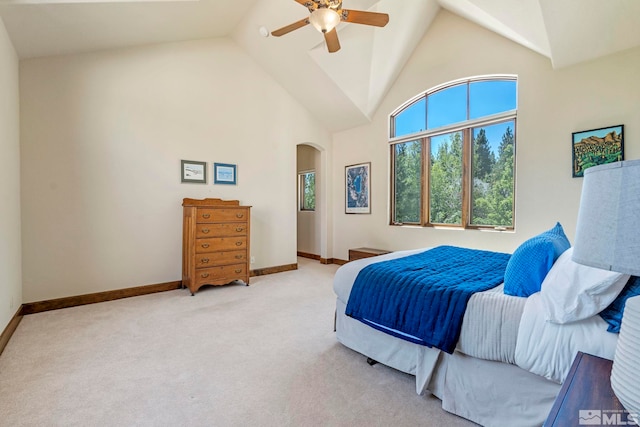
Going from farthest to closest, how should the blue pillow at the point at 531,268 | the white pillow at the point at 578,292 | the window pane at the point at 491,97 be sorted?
the window pane at the point at 491,97
the blue pillow at the point at 531,268
the white pillow at the point at 578,292

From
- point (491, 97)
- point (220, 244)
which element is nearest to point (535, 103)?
point (491, 97)

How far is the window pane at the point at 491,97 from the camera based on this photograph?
3.80m

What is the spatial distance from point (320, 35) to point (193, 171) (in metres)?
2.58

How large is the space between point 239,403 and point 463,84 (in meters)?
4.61

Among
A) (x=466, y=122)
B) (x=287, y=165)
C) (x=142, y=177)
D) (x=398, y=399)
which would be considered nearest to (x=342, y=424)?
(x=398, y=399)

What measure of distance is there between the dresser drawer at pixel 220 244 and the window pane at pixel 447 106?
3336 millimetres

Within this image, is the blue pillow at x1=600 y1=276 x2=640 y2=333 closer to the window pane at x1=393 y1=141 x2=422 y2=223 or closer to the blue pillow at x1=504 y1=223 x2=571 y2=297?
the blue pillow at x1=504 y1=223 x2=571 y2=297

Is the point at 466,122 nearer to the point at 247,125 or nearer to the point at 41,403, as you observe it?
the point at 247,125

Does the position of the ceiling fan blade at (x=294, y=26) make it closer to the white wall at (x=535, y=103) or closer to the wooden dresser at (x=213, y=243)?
the wooden dresser at (x=213, y=243)

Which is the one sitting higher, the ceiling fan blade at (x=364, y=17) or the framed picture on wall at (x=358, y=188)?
the ceiling fan blade at (x=364, y=17)

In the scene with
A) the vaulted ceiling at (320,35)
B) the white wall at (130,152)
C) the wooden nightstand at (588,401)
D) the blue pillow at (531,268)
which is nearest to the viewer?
the wooden nightstand at (588,401)

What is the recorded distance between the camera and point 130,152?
3814 millimetres

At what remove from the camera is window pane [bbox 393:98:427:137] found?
4742 mm

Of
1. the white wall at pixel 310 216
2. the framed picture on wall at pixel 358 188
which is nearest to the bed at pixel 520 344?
the framed picture on wall at pixel 358 188
